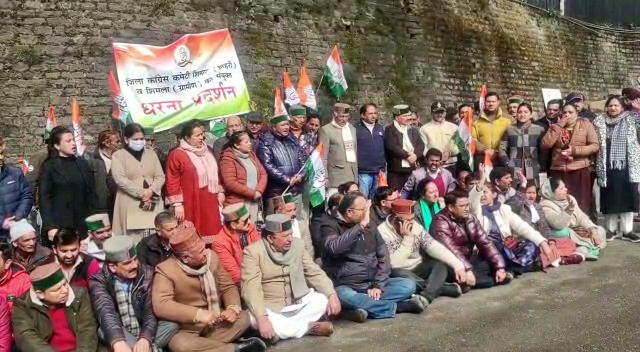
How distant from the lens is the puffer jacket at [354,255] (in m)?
5.57

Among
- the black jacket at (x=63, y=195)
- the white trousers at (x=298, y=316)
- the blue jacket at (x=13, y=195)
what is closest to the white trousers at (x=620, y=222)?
the white trousers at (x=298, y=316)

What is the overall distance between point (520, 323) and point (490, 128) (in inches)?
154

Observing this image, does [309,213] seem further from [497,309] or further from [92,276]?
[92,276]

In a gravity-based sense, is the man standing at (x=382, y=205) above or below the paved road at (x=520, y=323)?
above

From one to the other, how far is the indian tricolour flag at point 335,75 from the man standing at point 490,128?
4.55 m

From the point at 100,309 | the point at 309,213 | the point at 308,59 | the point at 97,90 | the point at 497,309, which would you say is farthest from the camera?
the point at 308,59

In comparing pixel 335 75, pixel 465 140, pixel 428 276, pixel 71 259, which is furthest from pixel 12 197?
pixel 335 75

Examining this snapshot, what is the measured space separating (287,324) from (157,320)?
98 cm

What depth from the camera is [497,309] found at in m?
5.66

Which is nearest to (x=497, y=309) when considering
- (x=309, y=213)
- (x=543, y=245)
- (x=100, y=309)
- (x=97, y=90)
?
(x=543, y=245)

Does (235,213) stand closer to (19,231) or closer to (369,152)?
(19,231)

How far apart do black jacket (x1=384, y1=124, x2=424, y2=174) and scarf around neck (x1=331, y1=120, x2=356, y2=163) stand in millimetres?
512

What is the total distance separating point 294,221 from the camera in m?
5.95

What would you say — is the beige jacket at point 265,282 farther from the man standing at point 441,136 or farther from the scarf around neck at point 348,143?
the man standing at point 441,136
